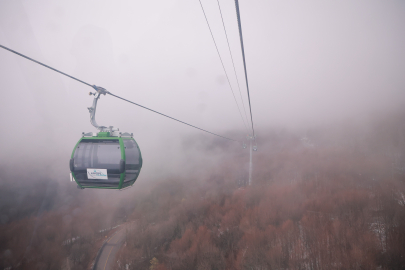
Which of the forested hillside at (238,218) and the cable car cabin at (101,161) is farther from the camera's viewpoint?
the forested hillside at (238,218)

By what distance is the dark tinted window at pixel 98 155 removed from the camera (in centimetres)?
570

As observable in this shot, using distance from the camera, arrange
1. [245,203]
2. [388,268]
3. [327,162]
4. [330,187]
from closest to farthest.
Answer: [388,268]
[245,203]
[330,187]
[327,162]

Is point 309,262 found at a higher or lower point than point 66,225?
higher

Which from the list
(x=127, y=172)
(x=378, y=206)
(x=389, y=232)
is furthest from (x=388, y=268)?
(x=127, y=172)

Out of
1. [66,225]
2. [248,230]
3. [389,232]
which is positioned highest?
[389,232]

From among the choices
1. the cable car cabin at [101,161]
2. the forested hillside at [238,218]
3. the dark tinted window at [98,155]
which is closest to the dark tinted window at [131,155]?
the cable car cabin at [101,161]

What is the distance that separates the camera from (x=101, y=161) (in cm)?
570

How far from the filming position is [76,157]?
579cm

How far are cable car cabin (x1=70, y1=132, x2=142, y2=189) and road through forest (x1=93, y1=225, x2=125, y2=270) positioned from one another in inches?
2148

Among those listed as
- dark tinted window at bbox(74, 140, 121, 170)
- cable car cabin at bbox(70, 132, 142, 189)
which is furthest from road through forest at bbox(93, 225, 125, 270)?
dark tinted window at bbox(74, 140, 121, 170)

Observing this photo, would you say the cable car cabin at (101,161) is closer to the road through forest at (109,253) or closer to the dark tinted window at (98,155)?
the dark tinted window at (98,155)

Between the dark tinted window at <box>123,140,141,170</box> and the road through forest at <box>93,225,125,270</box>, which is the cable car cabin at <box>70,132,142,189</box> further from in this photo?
the road through forest at <box>93,225,125,270</box>

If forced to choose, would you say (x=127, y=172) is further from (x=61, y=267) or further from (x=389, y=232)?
(x=61, y=267)

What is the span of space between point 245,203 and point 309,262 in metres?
40.3
